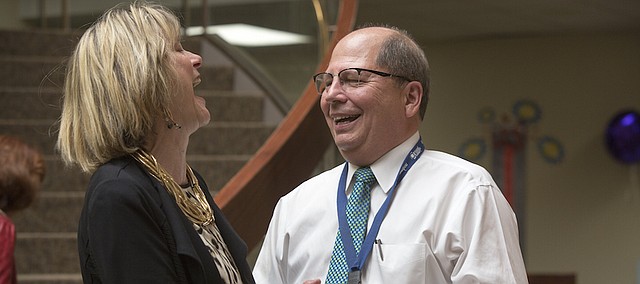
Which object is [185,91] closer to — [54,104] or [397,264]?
[397,264]

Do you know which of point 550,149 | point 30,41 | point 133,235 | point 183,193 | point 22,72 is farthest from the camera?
point 550,149

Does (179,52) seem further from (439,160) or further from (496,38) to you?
(496,38)

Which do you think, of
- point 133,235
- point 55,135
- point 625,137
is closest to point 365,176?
point 133,235

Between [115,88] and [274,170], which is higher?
[115,88]

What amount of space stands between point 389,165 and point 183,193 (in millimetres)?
566

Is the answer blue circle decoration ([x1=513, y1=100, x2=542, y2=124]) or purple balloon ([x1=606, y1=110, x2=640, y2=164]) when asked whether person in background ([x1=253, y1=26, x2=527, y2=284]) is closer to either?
purple balloon ([x1=606, y1=110, x2=640, y2=164])

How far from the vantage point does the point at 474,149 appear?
383 inches

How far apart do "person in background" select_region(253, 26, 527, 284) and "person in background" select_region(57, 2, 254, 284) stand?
39 centimetres

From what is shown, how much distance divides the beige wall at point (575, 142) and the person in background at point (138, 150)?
776cm

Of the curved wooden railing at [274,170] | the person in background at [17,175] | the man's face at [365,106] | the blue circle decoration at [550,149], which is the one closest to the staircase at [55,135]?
the person in background at [17,175]

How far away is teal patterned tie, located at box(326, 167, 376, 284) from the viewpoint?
2.12m

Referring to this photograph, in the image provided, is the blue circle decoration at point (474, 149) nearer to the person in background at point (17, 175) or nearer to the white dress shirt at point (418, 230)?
the person in background at point (17, 175)

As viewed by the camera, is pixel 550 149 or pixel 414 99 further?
pixel 550 149

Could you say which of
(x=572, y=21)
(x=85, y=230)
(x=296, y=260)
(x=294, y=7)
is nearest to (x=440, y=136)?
(x=572, y=21)
